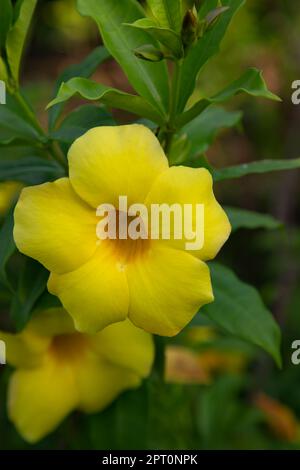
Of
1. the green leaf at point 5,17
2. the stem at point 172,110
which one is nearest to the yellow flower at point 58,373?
the stem at point 172,110

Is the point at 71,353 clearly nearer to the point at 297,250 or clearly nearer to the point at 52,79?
the point at 297,250

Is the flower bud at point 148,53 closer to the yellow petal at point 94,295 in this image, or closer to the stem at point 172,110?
the stem at point 172,110

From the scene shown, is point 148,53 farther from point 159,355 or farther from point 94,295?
point 159,355

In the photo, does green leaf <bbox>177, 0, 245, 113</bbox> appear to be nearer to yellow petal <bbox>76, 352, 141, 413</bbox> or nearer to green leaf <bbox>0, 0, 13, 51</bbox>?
green leaf <bbox>0, 0, 13, 51</bbox>

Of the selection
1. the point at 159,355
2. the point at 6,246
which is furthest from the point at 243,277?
the point at 6,246

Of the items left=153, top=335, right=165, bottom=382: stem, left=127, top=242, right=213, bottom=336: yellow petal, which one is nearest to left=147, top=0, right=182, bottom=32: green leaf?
left=127, top=242, right=213, bottom=336: yellow petal

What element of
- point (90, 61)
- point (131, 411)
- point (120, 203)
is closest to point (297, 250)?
point (131, 411)
